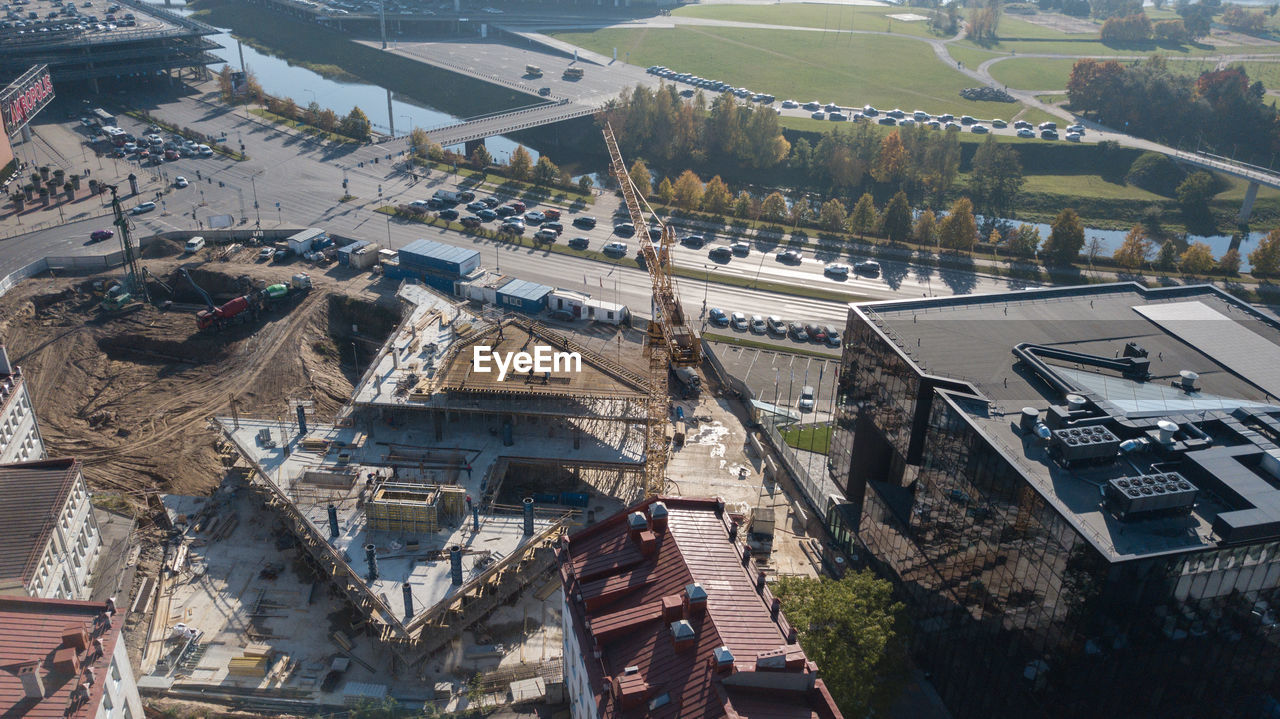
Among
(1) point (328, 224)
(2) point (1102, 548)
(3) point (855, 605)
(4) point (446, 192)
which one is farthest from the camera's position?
(4) point (446, 192)

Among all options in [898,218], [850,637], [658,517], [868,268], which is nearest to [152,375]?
[658,517]

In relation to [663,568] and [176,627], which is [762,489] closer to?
[663,568]

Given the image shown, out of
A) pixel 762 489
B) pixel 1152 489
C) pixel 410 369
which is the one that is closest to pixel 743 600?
pixel 1152 489

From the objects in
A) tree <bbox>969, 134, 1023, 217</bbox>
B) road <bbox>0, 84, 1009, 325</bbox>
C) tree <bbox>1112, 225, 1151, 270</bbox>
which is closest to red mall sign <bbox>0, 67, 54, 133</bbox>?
road <bbox>0, 84, 1009, 325</bbox>

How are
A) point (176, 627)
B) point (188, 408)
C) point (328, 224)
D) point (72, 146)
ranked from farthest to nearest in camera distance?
point (72, 146), point (328, 224), point (188, 408), point (176, 627)

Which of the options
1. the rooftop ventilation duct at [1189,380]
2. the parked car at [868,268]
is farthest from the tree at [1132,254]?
the rooftop ventilation duct at [1189,380]

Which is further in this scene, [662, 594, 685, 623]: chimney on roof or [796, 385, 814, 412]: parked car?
[796, 385, 814, 412]: parked car

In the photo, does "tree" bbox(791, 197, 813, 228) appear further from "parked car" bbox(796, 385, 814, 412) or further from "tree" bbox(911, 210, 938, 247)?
"parked car" bbox(796, 385, 814, 412)
